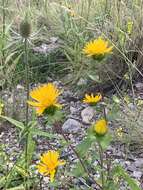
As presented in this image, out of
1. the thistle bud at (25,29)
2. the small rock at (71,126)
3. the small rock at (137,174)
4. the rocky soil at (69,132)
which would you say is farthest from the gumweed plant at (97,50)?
the small rock at (71,126)

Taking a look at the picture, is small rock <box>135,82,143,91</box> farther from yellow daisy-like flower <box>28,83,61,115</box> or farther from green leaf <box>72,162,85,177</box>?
yellow daisy-like flower <box>28,83,61,115</box>

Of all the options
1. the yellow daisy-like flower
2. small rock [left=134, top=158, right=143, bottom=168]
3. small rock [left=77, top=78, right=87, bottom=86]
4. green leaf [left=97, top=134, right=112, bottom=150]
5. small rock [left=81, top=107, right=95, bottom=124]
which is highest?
the yellow daisy-like flower

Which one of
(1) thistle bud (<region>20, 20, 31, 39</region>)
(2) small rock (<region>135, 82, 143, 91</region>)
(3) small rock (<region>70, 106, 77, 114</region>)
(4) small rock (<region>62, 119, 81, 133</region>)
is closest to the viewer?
(1) thistle bud (<region>20, 20, 31, 39</region>)

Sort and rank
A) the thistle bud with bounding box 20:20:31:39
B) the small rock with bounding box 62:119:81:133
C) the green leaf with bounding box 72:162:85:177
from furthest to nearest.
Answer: the small rock with bounding box 62:119:81:133, the thistle bud with bounding box 20:20:31:39, the green leaf with bounding box 72:162:85:177

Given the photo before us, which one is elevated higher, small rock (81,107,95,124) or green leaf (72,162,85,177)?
green leaf (72,162,85,177)

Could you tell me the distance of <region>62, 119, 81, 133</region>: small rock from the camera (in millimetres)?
2347

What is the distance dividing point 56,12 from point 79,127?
4.72 feet

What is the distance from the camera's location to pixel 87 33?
3.07 m

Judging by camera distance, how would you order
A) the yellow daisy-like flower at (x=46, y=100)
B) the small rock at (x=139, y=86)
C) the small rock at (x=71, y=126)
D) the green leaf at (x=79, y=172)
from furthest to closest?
the small rock at (x=139, y=86) < the small rock at (x=71, y=126) < the green leaf at (x=79, y=172) < the yellow daisy-like flower at (x=46, y=100)

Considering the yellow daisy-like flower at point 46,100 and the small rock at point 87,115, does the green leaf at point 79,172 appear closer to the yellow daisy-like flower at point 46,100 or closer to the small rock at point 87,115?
the yellow daisy-like flower at point 46,100

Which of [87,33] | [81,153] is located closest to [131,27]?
[87,33]

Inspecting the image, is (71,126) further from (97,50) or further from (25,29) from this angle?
(97,50)

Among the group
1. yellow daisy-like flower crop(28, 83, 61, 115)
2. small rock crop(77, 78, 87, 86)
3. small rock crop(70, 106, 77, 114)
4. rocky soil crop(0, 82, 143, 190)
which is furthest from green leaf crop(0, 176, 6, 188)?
small rock crop(77, 78, 87, 86)

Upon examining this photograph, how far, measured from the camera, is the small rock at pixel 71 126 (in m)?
2.35
